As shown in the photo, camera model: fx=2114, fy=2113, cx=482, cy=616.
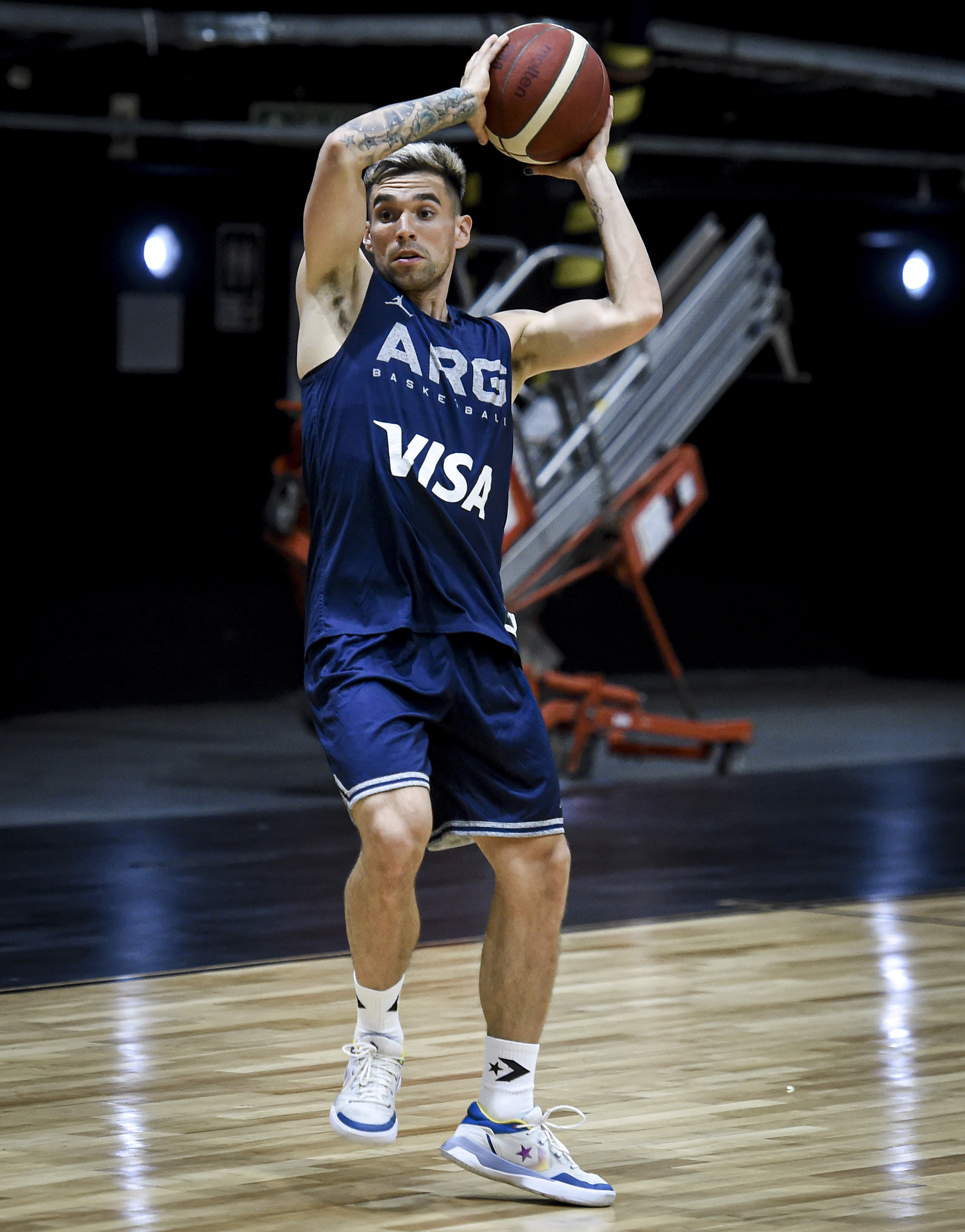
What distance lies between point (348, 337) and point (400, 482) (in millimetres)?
246

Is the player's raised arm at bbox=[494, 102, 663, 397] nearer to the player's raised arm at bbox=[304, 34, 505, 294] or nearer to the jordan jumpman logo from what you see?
the jordan jumpman logo

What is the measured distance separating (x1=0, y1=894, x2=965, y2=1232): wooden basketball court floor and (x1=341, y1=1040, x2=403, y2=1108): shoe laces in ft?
0.45

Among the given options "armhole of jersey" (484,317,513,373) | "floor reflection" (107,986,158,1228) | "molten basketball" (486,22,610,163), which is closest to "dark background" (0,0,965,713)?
"floor reflection" (107,986,158,1228)

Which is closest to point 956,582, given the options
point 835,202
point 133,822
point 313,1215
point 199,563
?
point 835,202

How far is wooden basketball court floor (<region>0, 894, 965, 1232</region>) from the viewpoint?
304 cm

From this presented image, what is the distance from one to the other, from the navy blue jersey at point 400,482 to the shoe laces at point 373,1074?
62 centimetres

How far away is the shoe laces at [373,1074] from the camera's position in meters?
3.15

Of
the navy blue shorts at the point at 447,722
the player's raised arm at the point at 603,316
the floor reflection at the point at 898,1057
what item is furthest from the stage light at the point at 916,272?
the navy blue shorts at the point at 447,722

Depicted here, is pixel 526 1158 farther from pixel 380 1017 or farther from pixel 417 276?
pixel 417 276

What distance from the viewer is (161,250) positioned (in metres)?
11.0

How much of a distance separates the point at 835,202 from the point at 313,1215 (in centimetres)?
1074

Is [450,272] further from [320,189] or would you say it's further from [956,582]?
[956,582]

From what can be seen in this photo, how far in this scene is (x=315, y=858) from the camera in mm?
6676

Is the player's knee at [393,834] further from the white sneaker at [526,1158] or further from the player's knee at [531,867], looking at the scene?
the white sneaker at [526,1158]
